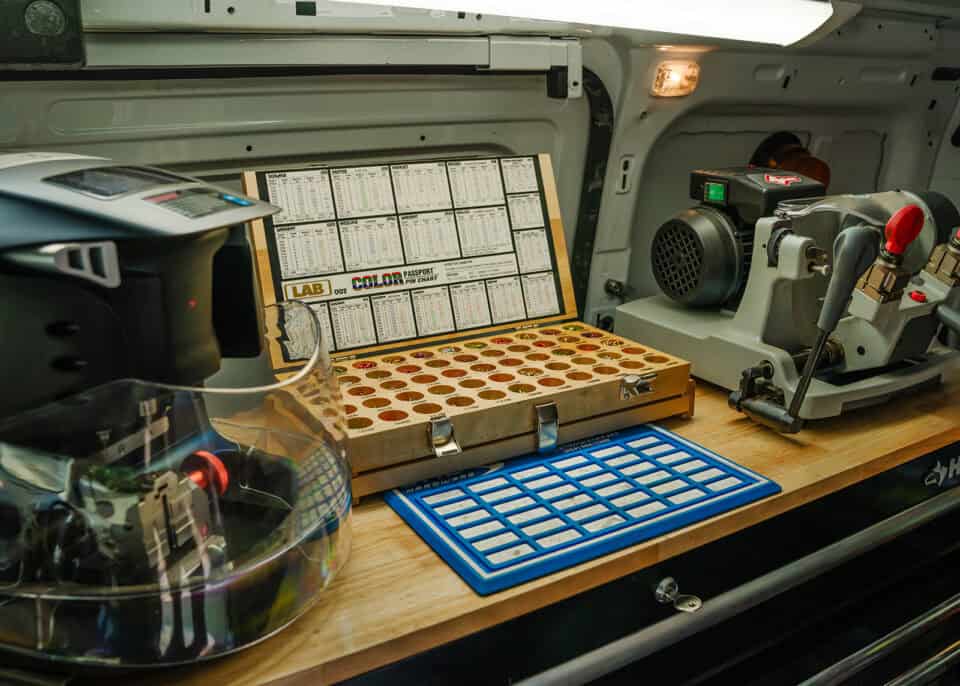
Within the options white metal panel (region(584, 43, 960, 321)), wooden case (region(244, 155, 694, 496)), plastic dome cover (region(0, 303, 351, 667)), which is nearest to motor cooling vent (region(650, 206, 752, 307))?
wooden case (region(244, 155, 694, 496))

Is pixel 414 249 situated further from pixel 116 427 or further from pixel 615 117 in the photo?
pixel 116 427

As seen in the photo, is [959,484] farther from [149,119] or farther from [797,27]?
[149,119]

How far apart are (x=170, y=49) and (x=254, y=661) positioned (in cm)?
102

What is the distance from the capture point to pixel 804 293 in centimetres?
160

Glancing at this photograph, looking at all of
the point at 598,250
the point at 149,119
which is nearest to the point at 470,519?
the point at 149,119

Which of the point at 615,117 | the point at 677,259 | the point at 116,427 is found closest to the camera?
the point at 116,427

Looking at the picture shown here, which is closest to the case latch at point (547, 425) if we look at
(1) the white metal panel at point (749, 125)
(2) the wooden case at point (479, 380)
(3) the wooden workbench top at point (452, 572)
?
(2) the wooden case at point (479, 380)

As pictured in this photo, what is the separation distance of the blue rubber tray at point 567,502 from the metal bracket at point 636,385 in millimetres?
83

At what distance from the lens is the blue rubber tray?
112cm

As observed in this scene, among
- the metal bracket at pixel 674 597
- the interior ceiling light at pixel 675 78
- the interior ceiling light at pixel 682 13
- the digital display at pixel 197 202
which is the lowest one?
the metal bracket at pixel 674 597

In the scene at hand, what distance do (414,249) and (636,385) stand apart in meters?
0.51

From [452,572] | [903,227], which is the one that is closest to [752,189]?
[903,227]

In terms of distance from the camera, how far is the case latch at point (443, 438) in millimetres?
1270

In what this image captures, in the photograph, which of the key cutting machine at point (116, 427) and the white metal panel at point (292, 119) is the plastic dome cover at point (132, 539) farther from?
the white metal panel at point (292, 119)
